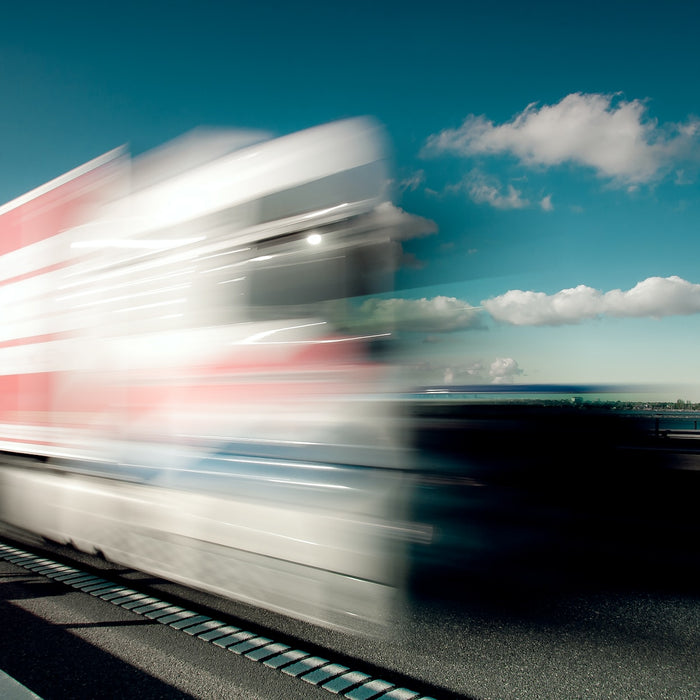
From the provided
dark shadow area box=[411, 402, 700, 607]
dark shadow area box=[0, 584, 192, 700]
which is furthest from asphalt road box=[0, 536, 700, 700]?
dark shadow area box=[411, 402, 700, 607]

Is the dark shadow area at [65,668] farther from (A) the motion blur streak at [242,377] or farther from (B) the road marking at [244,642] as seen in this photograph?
(A) the motion blur streak at [242,377]

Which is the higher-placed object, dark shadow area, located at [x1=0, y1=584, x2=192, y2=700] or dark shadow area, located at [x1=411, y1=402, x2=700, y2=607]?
dark shadow area, located at [x1=0, y1=584, x2=192, y2=700]

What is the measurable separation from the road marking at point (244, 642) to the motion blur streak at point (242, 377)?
0.35 metres

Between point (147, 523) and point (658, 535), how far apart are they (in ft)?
18.4

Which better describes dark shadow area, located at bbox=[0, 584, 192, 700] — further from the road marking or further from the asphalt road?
the road marking

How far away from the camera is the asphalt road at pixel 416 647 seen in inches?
113

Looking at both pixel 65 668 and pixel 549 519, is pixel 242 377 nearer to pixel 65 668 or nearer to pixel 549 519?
pixel 65 668

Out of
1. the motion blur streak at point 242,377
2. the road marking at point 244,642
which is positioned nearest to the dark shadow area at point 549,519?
the motion blur streak at point 242,377

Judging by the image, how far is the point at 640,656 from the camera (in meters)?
3.30

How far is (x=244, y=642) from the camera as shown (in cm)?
332

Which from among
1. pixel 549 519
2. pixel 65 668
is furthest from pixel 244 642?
pixel 549 519

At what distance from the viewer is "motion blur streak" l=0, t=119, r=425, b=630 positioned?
2717 millimetres

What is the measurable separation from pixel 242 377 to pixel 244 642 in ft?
4.81

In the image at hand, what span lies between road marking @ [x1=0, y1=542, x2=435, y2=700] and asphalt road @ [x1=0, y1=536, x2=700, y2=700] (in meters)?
0.07
